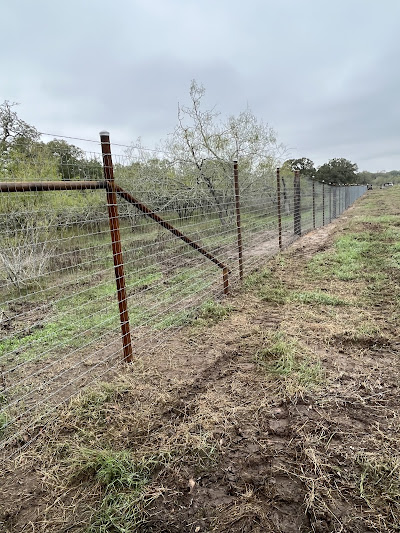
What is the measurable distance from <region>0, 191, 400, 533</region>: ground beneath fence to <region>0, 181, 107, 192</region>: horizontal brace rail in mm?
1519

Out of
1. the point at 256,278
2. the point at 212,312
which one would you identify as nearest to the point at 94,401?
the point at 212,312

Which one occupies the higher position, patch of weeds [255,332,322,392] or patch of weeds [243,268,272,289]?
patch of weeds [243,268,272,289]

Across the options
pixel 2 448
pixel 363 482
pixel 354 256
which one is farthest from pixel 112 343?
pixel 354 256

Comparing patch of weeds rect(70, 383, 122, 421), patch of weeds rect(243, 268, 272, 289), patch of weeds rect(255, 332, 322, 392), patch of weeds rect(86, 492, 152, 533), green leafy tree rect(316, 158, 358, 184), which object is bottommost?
patch of weeds rect(86, 492, 152, 533)

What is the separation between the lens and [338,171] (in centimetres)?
4734

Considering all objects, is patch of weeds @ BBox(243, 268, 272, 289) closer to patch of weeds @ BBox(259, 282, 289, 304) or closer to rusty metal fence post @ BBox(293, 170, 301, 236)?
patch of weeds @ BBox(259, 282, 289, 304)

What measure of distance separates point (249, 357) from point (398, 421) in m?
1.21

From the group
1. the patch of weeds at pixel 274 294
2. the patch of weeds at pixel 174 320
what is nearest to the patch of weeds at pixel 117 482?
the patch of weeds at pixel 174 320

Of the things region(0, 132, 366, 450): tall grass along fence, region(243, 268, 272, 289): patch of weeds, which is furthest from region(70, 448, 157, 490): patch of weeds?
region(243, 268, 272, 289): patch of weeds

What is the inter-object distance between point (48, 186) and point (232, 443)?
1.96m

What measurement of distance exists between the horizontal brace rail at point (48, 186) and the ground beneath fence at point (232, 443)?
59.8 inches

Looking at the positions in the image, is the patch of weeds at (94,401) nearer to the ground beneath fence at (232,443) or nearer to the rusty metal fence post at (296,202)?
the ground beneath fence at (232,443)

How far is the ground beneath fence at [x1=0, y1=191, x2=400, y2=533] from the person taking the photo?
58.4 inches

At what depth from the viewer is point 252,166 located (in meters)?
11.2
